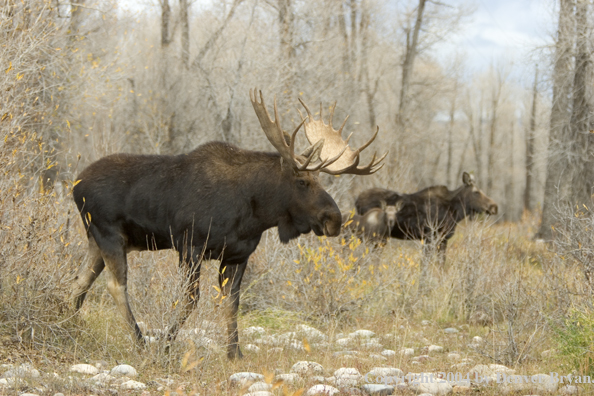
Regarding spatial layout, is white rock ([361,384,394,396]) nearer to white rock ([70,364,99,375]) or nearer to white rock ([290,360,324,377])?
white rock ([290,360,324,377])

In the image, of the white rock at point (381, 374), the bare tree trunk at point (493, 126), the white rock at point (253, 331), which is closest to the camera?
the white rock at point (381, 374)

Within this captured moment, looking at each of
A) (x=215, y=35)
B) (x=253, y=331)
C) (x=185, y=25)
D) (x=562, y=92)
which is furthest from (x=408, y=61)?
(x=253, y=331)

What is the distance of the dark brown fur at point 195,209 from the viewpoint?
5824 millimetres

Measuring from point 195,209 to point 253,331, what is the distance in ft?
6.24

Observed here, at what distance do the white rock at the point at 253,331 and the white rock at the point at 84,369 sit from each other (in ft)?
6.75

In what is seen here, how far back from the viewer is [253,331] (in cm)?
704

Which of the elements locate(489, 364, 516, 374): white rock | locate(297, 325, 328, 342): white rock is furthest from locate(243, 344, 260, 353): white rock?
locate(489, 364, 516, 374): white rock

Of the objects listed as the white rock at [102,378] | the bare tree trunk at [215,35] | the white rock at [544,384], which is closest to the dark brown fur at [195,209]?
the white rock at [102,378]

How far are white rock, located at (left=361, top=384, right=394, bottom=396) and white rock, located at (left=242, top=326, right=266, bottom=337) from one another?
2.28 meters

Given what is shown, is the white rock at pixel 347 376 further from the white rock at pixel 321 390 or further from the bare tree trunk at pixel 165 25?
the bare tree trunk at pixel 165 25

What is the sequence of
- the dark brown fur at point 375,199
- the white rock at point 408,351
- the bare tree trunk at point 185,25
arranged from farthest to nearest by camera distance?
the bare tree trunk at point 185,25
the dark brown fur at point 375,199
the white rock at point 408,351

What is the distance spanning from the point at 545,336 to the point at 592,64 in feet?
33.5

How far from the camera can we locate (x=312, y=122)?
702 centimetres

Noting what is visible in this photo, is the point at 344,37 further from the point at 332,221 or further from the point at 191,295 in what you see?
the point at 191,295
